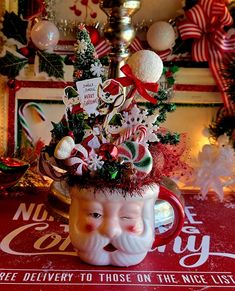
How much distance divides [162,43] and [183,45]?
0.07 m

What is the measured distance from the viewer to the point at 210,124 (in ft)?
4.25

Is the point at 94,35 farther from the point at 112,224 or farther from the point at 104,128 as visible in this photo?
the point at 112,224

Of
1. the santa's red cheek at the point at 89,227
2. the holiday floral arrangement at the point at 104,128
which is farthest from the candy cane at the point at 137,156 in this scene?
the santa's red cheek at the point at 89,227

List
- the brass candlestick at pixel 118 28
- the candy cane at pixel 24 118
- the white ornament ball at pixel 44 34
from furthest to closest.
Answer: the candy cane at pixel 24 118
the white ornament ball at pixel 44 34
the brass candlestick at pixel 118 28

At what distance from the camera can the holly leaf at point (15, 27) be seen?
4.00ft

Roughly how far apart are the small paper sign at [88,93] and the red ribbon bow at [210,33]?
1.62ft

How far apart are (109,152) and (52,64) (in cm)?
54

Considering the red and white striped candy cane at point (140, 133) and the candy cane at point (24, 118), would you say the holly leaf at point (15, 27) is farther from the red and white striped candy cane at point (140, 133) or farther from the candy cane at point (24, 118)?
→ the red and white striped candy cane at point (140, 133)

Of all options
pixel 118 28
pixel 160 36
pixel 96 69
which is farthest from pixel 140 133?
pixel 160 36

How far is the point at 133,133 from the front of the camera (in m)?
0.78

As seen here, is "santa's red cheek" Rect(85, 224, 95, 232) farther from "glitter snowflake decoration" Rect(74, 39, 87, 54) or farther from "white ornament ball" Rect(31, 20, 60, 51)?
"white ornament ball" Rect(31, 20, 60, 51)

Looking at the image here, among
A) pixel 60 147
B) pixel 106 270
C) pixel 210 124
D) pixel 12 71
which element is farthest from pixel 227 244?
pixel 12 71

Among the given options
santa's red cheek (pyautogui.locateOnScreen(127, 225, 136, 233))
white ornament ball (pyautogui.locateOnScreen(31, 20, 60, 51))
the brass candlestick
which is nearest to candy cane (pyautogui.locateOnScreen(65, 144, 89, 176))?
santa's red cheek (pyautogui.locateOnScreen(127, 225, 136, 233))

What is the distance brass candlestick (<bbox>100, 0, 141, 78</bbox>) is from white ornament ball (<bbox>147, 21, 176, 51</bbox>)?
0.15 metres
